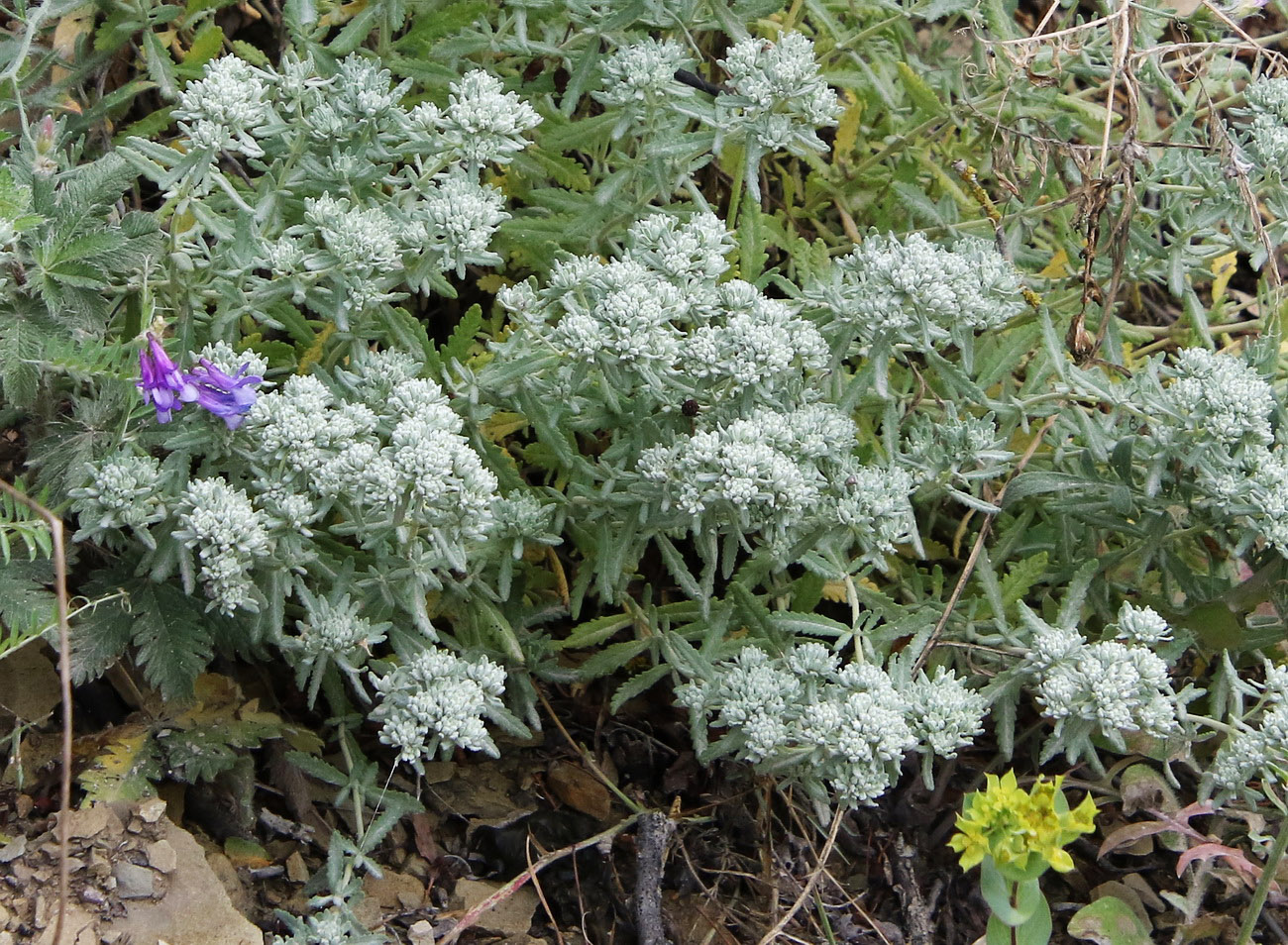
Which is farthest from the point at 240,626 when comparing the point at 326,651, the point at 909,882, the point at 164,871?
the point at 909,882

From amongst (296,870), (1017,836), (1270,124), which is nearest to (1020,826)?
(1017,836)

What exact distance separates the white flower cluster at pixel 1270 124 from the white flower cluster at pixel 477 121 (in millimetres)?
1748

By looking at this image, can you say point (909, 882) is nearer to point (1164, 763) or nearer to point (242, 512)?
point (1164, 763)

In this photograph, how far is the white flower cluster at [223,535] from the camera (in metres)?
2.41

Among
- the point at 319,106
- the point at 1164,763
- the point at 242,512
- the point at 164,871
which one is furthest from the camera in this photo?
the point at 1164,763

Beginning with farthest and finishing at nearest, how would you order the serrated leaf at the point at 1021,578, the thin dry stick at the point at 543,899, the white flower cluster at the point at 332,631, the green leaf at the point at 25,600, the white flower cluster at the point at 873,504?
the serrated leaf at the point at 1021,578 → the thin dry stick at the point at 543,899 → the white flower cluster at the point at 873,504 → the white flower cluster at the point at 332,631 → the green leaf at the point at 25,600

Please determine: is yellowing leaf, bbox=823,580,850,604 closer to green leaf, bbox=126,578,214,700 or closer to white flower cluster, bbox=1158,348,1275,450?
white flower cluster, bbox=1158,348,1275,450

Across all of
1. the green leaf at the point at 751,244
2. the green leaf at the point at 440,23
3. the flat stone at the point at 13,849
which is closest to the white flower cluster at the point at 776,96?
the green leaf at the point at 751,244

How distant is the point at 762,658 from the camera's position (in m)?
2.82

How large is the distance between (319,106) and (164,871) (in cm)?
166

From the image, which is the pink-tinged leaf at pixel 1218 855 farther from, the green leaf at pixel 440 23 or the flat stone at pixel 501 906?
the green leaf at pixel 440 23

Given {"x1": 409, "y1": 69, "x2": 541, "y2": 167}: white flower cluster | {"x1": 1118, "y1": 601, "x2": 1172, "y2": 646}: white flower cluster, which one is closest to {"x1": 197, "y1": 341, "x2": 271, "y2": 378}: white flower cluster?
{"x1": 409, "y1": 69, "x2": 541, "y2": 167}: white flower cluster

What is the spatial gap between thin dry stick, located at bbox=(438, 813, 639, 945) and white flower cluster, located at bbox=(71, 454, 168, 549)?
1.06m

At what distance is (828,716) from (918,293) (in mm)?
904
